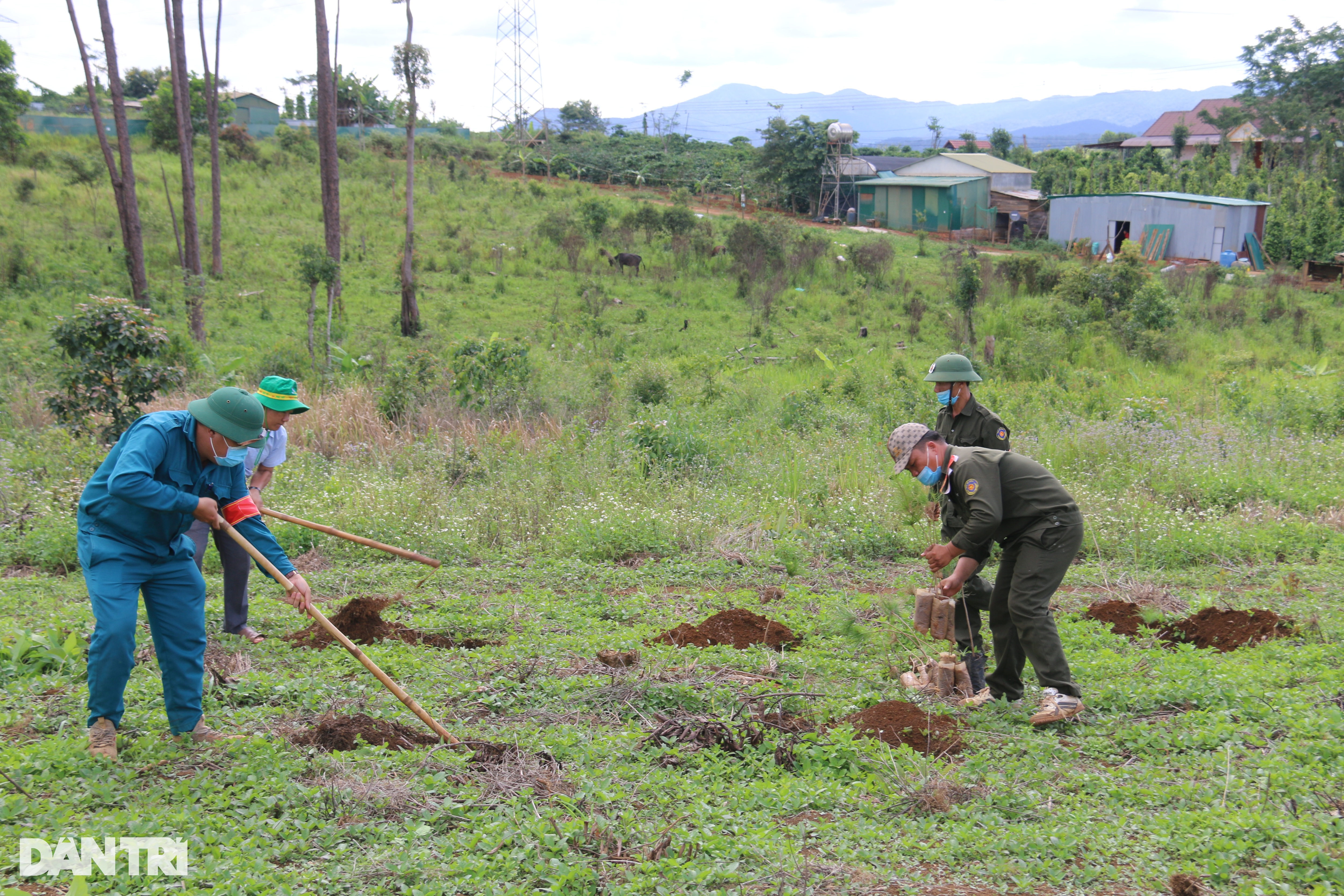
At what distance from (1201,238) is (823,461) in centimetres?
2916

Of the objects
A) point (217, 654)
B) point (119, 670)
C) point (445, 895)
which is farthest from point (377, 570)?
point (445, 895)

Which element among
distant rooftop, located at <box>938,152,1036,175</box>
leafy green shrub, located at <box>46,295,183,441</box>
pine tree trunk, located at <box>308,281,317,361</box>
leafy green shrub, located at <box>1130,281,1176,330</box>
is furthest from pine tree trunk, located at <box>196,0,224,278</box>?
distant rooftop, located at <box>938,152,1036,175</box>

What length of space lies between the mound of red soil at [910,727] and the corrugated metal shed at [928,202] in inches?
1450

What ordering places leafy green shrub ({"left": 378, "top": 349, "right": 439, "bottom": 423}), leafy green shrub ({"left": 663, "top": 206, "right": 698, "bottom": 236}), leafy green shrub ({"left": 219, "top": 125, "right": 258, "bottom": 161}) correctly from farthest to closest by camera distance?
1. leafy green shrub ({"left": 219, "top": 125, "right": 258, "bottom": 161})
2. leafy green shrub ({"left": 663, "top": 206, "right": 698, "bottom": 236})
3. leafy green shrub ({"left": 378, "top": 349, "right": 439, "bottom": 423})

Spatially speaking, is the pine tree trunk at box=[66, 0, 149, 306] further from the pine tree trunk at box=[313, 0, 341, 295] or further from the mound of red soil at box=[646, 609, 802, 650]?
the mound of red soil at box=[646, 609, 802, 650]

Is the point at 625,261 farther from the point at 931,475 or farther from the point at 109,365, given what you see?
the point at 931,475

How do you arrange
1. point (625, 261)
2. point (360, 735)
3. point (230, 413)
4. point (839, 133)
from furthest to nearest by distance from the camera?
point (839, 133)
point (625, 261)
point (360, 735)
point (230, 413)

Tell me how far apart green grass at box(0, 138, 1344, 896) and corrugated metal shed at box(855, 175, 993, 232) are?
2108cm

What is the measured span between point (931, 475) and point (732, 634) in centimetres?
187

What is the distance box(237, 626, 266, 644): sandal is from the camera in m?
5.84

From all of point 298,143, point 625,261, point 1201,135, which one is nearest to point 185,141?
point 625,261

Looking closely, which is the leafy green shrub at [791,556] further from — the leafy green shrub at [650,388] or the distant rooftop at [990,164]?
the distant rooftop at [990,164]

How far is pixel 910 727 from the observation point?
15.0 feet

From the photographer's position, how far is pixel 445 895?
3172 millimetres
